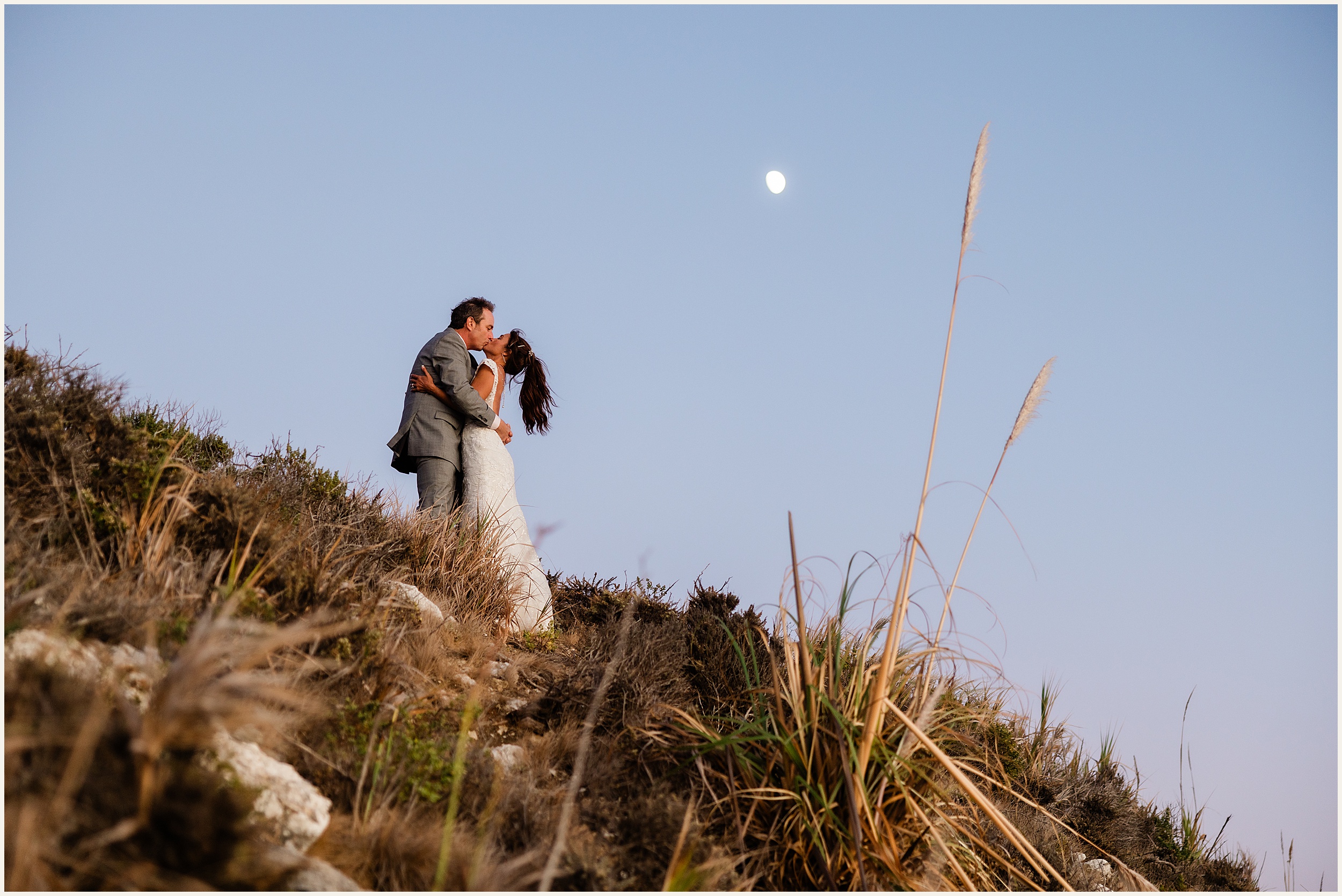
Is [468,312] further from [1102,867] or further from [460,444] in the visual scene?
[1102,867]

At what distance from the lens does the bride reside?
579 centimetres

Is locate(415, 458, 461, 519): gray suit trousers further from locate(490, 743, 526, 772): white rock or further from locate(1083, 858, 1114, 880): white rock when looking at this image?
locate(1083, 858, 1114, 880): white rock

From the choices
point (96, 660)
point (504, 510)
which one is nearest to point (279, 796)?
point (96, 660)

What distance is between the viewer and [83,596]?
255cm

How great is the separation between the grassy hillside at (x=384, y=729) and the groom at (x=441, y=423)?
1.82 meters

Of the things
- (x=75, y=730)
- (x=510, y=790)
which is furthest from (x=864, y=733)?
(x=75, y=730)

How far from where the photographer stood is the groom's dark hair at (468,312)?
6918mm

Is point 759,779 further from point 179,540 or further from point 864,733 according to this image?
point 179,540

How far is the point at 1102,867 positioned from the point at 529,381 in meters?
5.70

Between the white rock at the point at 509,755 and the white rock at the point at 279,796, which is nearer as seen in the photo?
the white rock at the point at 279,796

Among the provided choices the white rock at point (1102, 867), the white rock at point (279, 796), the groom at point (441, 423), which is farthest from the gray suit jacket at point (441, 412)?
the white rock at point (1102, 867)

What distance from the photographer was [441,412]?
646cm

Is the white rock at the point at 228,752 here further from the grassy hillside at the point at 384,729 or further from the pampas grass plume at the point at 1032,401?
the pampas grass plume at the point at 1032,401

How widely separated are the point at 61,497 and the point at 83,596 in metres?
0.73
